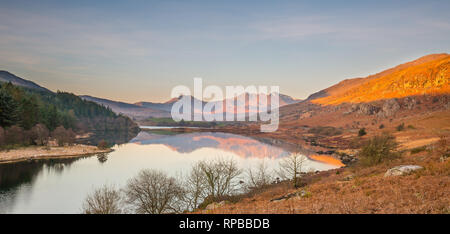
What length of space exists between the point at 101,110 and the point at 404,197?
172170mm

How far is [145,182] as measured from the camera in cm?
2617

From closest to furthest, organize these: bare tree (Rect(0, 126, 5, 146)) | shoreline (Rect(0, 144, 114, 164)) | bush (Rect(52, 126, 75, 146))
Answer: shoreline (Rect(0, 144, 114, 164))
bare tree (Rect(0, 126, 5, 146))
bush (Rect(52, 126, 75, 146))

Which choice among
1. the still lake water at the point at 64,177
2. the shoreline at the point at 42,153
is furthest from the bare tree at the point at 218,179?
the shoreline at the point at 42,153

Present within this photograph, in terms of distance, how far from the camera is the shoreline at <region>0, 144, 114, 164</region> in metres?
52.4

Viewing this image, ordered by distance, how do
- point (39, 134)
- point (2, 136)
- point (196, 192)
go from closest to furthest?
1. point (196, 192)
2. point (2, 136)
3. point (39, 134)

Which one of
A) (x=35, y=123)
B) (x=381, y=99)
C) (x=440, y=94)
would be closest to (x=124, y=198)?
(x=35, y=123)

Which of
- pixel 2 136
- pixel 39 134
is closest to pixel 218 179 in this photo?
pixel 2 136

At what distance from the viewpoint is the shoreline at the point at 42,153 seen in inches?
2065

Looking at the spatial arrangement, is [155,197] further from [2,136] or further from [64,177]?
[2,136]

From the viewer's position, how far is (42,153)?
194ft

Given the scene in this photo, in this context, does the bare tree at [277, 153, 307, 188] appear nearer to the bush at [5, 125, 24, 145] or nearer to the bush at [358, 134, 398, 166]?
the bush at [358, 134, 398, 166]

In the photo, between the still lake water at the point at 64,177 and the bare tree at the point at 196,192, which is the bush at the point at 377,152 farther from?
the bare tree at the point at 196,192

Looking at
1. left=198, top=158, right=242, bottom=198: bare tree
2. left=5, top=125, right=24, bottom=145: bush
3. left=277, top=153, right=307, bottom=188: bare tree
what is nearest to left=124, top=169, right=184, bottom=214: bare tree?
left=198, top=158, right=242, bottom=198: bare tree

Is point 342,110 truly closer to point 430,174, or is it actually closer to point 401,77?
point 401,77
